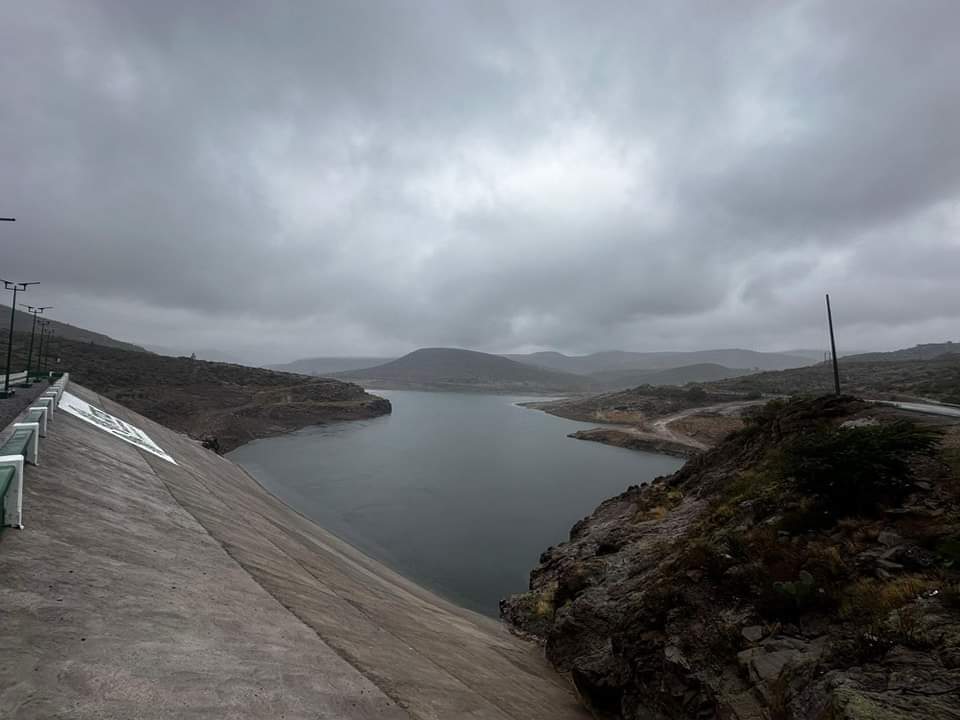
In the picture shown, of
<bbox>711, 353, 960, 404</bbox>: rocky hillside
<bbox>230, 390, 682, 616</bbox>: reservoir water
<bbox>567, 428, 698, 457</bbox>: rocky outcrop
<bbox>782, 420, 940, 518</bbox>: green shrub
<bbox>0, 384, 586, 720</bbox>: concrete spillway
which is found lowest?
<bbox>230, 390, 682, 616</bbox>: reservoir water

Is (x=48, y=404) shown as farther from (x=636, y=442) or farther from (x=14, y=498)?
(x=636, y=442)

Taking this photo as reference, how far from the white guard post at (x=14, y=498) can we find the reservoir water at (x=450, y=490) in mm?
14216

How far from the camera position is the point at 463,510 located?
29.0 m

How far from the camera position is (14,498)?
16.3ft

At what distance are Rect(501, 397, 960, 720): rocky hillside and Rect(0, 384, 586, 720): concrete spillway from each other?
179cm

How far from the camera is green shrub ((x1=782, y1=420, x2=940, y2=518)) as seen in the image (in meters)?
7.68

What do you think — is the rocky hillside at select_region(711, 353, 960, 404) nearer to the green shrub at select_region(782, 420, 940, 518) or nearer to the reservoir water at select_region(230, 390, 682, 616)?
the reservoir water at select_region(230, 390, 682, 616)

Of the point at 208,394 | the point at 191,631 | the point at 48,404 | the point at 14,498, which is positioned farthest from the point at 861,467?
the point at 208,394

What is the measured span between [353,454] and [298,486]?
1323 cm

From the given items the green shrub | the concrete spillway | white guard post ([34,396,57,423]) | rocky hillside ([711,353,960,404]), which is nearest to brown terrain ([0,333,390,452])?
white guard post ([34,396,57,423])

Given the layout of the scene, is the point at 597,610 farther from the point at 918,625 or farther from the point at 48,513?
the point at 48,513

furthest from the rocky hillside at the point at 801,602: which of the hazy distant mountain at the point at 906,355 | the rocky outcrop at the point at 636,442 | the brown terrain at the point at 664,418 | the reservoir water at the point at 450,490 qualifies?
the hazy distant mountain at the point at 906,355

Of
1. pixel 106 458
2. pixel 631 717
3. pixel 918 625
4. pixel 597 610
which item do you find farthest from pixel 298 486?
pixel 918 625

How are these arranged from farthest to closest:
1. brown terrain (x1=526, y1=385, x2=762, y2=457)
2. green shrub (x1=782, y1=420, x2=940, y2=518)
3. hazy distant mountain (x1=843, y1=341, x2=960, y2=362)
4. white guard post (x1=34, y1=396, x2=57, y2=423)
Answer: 1. hazy distant mountain (x1=843, y1=341, x2=960, y2=362)
2. brown terrain (x1=526, y1=385, x2=762, y2=457)
3. white guard post (x1=34, y1=396, x2=57, y2=423)
4. green shrub (x1=782, y1=420, x2=940, y2=518)
